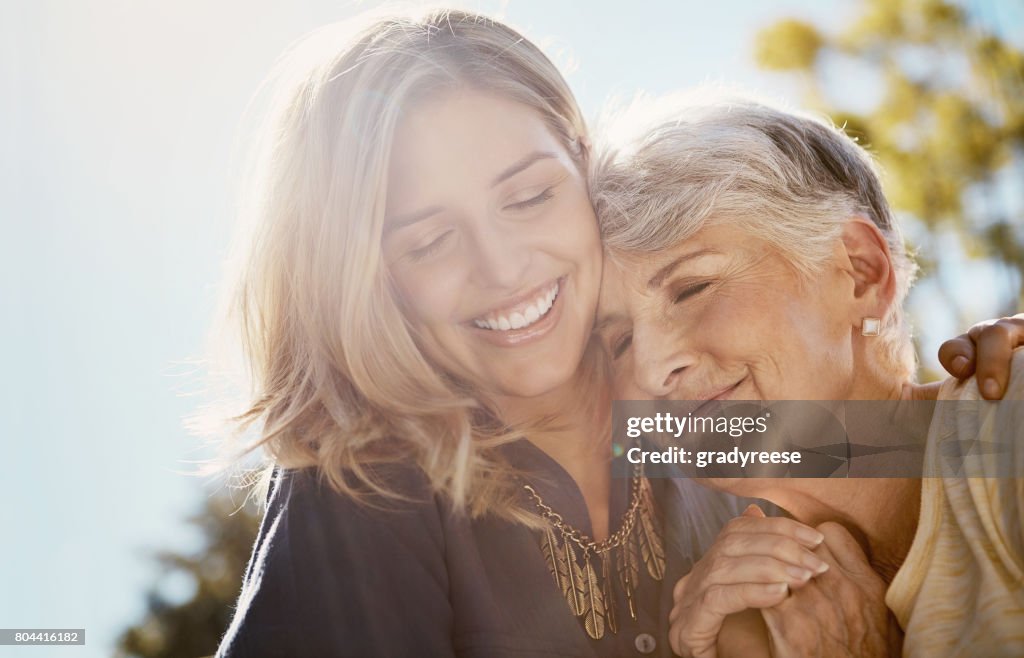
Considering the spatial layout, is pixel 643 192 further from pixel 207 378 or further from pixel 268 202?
pixel 207 378

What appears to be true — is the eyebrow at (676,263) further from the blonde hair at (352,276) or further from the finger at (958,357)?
the finger at (958,357)

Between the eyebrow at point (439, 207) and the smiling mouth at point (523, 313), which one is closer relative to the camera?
Answer: the eyebrow at point (439, 207)

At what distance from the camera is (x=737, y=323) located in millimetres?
2029

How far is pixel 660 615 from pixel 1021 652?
30.9 inches

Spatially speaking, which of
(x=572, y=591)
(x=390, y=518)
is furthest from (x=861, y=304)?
(x=390, y=518)

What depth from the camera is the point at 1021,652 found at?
1574mm

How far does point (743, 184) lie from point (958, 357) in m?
0.56

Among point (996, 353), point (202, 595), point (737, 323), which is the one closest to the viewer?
point (996, 353)

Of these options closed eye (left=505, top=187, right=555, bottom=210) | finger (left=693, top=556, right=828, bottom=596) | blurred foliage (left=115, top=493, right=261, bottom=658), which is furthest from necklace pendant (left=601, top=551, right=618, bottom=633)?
blurred foliage (left=115, top=493, right=261, bottom=658)

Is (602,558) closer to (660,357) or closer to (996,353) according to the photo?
(660,357)

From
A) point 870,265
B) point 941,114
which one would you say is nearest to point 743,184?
point 870,265

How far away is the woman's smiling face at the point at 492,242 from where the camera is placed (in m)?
2.05

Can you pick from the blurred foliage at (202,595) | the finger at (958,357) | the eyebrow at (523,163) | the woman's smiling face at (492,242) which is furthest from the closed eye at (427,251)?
the blurred foliage at (202,595)

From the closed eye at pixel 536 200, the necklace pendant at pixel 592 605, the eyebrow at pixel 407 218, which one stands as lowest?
the necklace pendant at pixel 592 605
